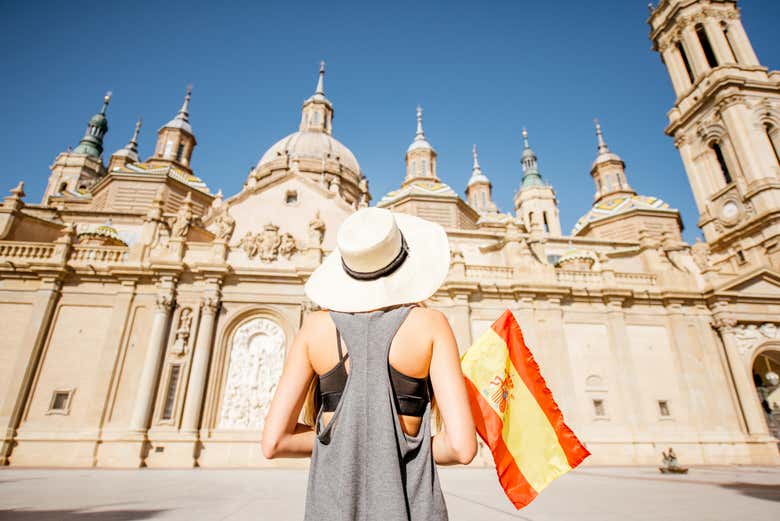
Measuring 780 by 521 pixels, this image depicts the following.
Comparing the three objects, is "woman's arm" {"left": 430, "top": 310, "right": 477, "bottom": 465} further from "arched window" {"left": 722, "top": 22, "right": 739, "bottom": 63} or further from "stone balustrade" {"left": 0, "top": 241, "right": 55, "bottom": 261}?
"arched window" {"left": 722, "top": 22, "right": 739, "bottom": 63}

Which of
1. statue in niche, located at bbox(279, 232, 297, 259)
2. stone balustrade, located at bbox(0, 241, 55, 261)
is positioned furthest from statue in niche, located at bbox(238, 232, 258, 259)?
stone balustrade, located at bbox(0, 241, 55, 261)

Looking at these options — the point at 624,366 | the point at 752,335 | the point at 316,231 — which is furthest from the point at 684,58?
the point at 316,231

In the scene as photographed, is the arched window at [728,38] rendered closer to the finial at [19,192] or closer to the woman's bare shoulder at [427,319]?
the woman's bare shoulder at [427,319]

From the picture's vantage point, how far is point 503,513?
20.5 feet

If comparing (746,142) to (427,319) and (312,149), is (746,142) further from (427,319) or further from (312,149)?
(427,319)

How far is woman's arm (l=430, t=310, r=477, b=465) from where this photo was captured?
181 centimetres

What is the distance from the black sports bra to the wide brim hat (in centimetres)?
24

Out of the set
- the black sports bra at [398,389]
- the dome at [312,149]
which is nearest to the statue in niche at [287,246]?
the black sports bra at [398,389]

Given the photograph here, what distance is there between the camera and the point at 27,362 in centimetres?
1550

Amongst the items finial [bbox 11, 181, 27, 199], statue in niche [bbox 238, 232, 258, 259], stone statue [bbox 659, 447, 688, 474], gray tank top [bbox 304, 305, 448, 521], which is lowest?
stone statue [bbox 659, 447, 688, 474]

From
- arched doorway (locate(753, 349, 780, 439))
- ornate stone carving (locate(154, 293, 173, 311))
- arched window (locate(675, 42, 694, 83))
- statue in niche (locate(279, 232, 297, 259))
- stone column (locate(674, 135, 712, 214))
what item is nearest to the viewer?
ornate stone carving (locate(154, 293, 173, 311))

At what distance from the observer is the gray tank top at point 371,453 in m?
1.75

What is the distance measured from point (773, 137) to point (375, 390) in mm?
40749

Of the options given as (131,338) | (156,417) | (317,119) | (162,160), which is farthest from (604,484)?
(317,119)
